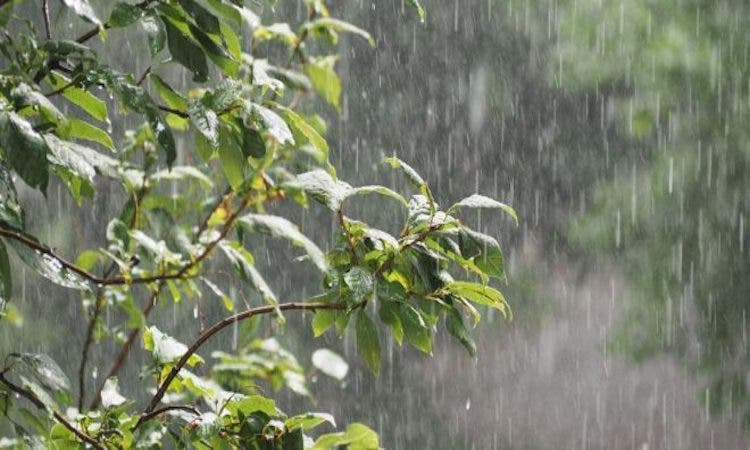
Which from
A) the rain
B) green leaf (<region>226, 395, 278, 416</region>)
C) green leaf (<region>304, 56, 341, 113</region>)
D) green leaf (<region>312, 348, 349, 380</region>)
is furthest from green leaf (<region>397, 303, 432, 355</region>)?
the rain

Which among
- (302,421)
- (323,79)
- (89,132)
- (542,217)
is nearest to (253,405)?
(302,421)

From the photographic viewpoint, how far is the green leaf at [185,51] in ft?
2.52

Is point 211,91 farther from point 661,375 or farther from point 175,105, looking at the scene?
point 661,375

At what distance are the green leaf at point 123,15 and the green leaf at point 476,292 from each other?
0.30m

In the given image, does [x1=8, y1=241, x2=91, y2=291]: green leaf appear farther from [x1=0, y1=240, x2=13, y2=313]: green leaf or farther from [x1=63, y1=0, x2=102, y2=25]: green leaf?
[x1=63, y1=0, x2=102, y2=25]: green leaf

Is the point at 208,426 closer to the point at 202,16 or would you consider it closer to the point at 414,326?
the point at 414,326

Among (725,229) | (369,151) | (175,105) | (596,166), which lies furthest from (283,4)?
(175,105)

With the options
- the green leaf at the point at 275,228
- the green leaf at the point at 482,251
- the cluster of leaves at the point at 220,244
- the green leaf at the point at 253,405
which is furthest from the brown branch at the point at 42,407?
the green leaf at the point at 482,251

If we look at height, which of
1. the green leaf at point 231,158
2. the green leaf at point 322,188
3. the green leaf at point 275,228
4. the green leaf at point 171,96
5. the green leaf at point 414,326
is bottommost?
the green leaf at point 414,326

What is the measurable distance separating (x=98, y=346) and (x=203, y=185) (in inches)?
142

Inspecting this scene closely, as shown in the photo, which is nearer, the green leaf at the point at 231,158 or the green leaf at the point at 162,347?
the green leaf at the point at 231,158

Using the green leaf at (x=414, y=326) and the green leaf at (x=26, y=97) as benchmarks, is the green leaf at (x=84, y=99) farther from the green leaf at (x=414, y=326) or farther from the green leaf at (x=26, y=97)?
the green leaf at (x=414, y=326)

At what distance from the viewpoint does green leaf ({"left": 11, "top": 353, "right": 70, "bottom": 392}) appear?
2.59 feet

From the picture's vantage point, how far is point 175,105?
2.72ft
